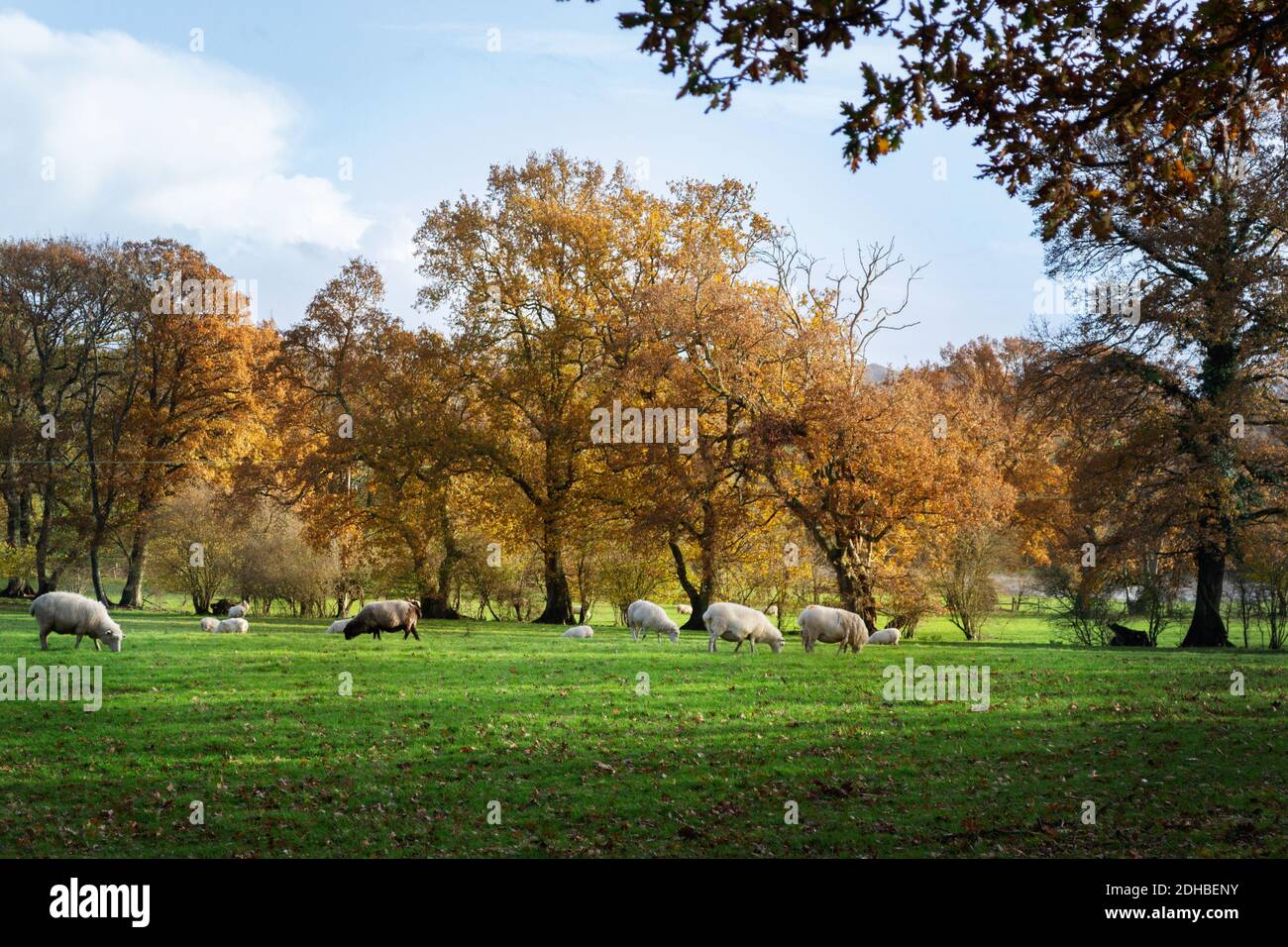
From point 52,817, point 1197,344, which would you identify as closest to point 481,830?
point 52,817

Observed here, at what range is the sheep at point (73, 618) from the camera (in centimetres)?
2186

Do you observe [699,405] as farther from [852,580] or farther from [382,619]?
[382,619]

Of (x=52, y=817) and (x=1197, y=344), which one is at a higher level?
(x=1197, y=344)

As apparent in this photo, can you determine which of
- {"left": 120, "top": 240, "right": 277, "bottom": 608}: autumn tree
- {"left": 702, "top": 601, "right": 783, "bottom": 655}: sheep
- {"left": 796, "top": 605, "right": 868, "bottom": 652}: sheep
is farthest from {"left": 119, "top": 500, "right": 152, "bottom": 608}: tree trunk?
{"left": 796, "top": 605, "right": 868, "bottom": 652}: sheep

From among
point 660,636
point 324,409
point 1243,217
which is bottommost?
point 660,636

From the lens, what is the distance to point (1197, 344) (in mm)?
32906

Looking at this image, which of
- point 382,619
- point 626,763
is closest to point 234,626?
point 382,619

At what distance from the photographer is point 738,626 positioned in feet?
82.8

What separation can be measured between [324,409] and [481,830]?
38.6 m

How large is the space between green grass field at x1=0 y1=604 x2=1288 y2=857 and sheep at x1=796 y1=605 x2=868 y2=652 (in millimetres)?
4847

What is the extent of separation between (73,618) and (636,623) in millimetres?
14215

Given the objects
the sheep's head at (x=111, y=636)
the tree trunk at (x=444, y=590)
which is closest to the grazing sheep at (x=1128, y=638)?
the tree trunk at (x=444, y=590)

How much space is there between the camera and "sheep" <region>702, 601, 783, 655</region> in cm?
2514

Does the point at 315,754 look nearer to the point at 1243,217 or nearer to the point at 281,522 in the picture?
the point at 1243,217
